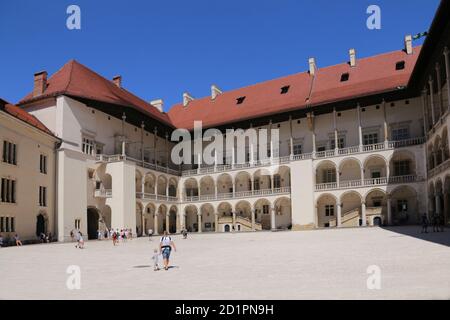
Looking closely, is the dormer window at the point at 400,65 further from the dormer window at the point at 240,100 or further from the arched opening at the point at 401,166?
the dormer window at the point at 240,100

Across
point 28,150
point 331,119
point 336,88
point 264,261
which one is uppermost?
point 336,88

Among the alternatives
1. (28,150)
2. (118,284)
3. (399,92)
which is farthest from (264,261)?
(399,92)

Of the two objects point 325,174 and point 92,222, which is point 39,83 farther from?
point 325,174

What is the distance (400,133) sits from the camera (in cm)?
3700

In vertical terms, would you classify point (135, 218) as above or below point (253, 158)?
below

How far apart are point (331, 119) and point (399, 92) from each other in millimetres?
6737

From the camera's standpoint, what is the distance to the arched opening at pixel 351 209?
122ft

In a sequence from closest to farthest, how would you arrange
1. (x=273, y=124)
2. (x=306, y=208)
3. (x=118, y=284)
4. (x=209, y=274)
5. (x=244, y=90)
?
(x=118, y=284) → (x=209, y=274) → (x=306, y=208) → (x=273, y=124) → (x=244, y=90)

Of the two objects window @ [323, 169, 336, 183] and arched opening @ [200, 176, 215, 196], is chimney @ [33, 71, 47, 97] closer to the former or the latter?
arched opening @ [200, 176, 215, 196]

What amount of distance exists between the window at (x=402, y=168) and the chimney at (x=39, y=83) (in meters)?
28.7


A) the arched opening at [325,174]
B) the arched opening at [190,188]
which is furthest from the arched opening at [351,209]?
the arched opening at [190,188]

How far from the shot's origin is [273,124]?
4284 centimetres

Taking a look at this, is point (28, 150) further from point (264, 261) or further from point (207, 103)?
point (207, 103)

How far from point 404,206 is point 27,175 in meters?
28.2
